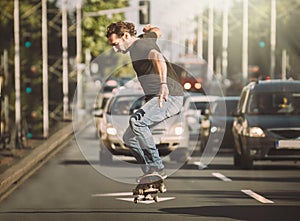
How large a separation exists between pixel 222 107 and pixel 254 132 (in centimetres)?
700

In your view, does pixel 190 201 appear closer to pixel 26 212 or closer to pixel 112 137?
pixel 26 212

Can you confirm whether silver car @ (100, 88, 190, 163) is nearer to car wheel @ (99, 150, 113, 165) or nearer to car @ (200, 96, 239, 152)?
car wheel @ (99, 150, 113, 165)

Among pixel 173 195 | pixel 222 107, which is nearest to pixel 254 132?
pixel 173 195

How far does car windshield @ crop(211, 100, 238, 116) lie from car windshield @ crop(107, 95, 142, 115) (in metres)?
3.64

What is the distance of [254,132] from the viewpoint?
67.3 ft

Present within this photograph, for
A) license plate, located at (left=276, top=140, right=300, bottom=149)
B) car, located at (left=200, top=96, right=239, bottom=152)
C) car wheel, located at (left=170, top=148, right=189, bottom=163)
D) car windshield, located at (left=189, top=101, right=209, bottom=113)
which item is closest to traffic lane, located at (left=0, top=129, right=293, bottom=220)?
license plate, located at (left=276, top=140, right=300, bottom=149)

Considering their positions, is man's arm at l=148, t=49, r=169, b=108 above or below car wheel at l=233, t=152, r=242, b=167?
above

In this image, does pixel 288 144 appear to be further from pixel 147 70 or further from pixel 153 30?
pixel 147 70

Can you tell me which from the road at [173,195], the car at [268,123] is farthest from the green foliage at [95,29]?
the road at [173,195]

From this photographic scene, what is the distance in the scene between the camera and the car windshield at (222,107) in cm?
2739

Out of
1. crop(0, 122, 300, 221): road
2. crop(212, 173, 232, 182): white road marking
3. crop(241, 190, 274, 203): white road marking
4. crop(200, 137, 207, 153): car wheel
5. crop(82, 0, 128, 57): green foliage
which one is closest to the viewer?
crop(0, 122, 300, 221): road

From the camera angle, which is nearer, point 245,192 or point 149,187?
point 149,187

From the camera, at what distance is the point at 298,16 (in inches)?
4122

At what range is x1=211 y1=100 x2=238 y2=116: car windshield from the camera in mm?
27391
